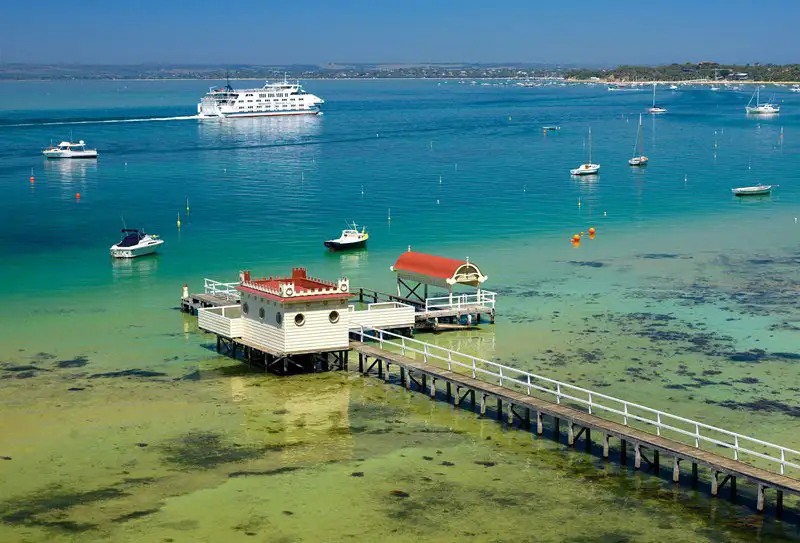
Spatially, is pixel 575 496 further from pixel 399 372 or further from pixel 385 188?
pixel 385 188

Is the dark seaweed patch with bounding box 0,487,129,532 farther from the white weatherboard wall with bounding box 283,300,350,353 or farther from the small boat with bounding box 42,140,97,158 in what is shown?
the small boat with bounding box 42,140,97,158

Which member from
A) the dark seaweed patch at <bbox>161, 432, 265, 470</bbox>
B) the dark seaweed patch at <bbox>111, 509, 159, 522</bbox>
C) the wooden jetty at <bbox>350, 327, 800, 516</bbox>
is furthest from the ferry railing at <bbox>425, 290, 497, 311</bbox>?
the dark seaweed patch at <bbox>111, 509, 159, 522</bbox>

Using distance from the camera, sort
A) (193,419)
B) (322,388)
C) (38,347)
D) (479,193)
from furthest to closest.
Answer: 1. (479,193)
2. (38,347)
3. (322,388)
4. (193,419)

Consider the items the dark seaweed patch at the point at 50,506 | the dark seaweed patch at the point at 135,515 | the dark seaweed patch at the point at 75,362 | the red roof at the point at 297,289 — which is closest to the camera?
the dark seaweed patch at the point at 50,506

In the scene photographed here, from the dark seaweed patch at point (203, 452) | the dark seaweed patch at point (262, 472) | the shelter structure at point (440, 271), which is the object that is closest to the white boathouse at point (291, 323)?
the shelter structure at point (440, 271)

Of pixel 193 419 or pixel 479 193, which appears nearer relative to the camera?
pixel 193 419

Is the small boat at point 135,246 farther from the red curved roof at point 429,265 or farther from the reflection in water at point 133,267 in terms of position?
the red curved roof at point 429,265

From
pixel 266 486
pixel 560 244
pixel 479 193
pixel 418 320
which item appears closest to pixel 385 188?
pixel 479 193
